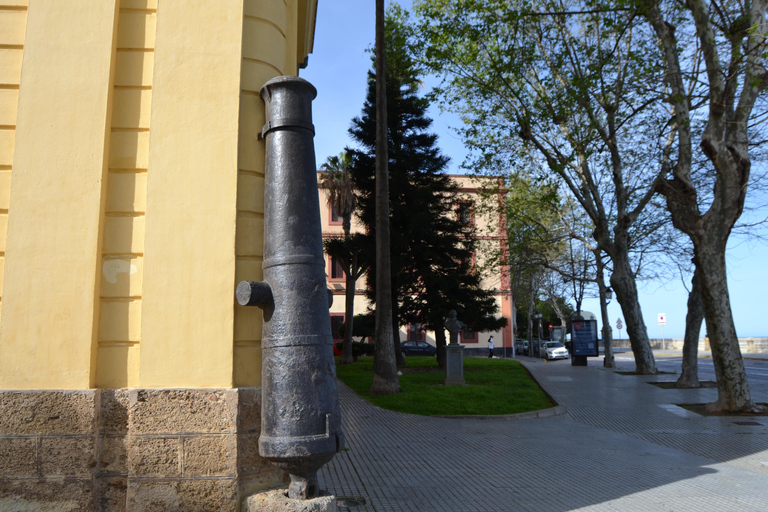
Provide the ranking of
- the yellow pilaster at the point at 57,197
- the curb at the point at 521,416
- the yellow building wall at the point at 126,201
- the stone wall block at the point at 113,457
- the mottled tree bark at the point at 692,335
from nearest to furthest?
the stone wall block at the point at 113,457 → the yellow pilaster at the point at 57,197 → the yellow building wall at the point at 126,201 → the curb at the point at 521,416 → the mottled tree bark at the point at 692,335

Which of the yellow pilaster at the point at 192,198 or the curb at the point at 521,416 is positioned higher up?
the yellow pilaster at the point at 192,198

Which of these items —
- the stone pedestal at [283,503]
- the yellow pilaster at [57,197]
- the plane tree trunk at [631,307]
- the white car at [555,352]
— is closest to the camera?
the stone pedestal at [283,503]

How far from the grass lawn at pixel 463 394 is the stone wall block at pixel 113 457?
8.09m

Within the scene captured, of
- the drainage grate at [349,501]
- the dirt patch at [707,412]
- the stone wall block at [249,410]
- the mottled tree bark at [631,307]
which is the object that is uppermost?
the mottled tree bark at [631,307]

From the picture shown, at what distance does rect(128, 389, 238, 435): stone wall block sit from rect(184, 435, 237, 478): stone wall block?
0.08 m

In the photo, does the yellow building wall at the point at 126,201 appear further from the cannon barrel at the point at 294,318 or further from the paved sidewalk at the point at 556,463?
the paved sidewalk at the point at 556,463

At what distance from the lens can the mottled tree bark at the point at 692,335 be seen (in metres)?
16.7

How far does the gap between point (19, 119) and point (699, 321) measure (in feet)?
56.3

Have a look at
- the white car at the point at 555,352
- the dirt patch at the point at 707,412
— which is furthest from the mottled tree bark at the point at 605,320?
the white car at the point at 555,352

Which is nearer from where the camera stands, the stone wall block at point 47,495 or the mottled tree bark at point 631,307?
the stone wall block at point 47,495

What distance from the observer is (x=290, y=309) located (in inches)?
158

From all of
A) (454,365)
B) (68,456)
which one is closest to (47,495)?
(68,456)

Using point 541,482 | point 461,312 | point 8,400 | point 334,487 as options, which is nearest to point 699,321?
point 461,312

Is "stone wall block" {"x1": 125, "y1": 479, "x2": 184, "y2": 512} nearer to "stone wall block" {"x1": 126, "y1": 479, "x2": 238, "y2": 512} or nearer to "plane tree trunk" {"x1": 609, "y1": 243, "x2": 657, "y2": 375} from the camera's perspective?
"stone wall block" {"x1": 126, "y1": 479, "x2": 238, "y2": 512}
